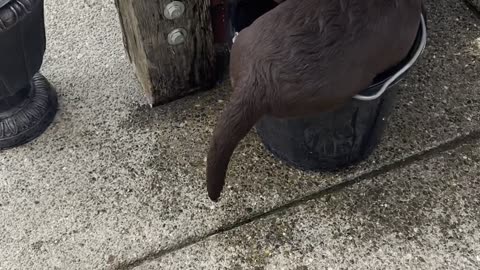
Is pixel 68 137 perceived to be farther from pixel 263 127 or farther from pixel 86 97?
pixel 263 127

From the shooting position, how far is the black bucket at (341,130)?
1.89 metres

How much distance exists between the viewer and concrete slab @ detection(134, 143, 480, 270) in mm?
2055

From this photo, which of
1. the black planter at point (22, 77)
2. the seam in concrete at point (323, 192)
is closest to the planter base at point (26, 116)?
the black planter at point (22, 77)

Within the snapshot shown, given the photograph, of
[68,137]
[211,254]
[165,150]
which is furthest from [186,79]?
[211,254]

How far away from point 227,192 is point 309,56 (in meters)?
0.76

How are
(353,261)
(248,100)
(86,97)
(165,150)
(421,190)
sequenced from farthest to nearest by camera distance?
(86,97)
(165,150)
(421,190)
(353,261)
(248,100)

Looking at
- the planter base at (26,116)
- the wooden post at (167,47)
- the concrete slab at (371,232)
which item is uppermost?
the wooden post at (167,47)

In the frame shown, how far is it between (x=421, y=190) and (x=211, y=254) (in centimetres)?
80

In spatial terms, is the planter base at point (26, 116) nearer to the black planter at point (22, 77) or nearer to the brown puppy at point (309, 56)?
the black planter at point (22, 77)

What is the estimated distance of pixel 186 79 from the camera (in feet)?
8.07

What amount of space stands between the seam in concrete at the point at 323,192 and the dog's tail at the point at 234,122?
1.42 ft

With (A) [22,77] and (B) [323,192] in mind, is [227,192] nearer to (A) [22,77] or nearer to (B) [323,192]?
(B) [323,192]

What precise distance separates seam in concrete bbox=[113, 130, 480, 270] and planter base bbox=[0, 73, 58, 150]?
0.70 metres

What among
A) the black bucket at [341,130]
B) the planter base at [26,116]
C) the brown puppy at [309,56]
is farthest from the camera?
the planter base at [26,116]
